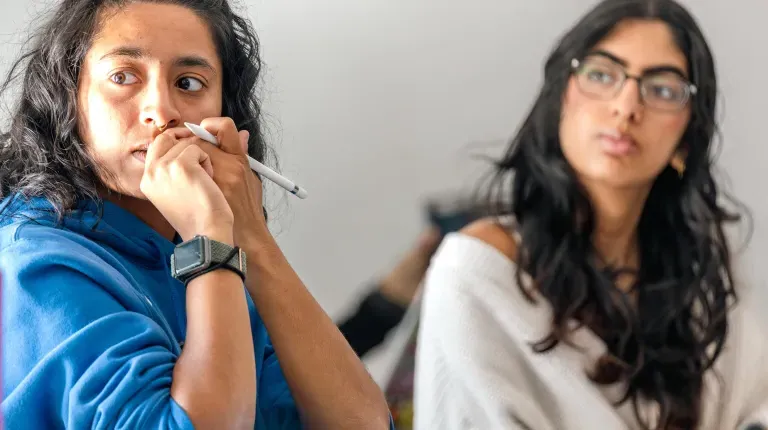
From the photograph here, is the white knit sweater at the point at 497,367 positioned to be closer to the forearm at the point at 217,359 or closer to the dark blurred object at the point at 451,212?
the dark blurred object at the point at 451,212

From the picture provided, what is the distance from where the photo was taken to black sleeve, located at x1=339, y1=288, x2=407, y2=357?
122cm

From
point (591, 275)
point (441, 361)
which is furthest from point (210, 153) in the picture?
point (591, 275)

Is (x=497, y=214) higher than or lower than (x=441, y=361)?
higher

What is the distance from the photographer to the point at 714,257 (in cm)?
133

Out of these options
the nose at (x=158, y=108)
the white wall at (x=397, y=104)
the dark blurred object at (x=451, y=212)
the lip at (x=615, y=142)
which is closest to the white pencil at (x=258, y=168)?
the nose at (x=158, y=108)

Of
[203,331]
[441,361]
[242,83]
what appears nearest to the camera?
[203,331]

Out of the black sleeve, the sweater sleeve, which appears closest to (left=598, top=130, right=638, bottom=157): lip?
the sweater sleeve

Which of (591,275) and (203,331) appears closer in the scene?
(203,331)

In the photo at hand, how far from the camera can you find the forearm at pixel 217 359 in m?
0.68

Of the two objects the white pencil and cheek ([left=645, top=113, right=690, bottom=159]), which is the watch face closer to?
the white pencil

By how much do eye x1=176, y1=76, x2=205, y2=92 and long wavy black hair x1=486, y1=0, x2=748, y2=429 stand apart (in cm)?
53

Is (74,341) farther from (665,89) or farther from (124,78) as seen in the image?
(665,89)

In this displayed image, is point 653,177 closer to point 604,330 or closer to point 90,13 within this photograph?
point 604,330

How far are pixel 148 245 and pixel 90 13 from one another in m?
0.24
